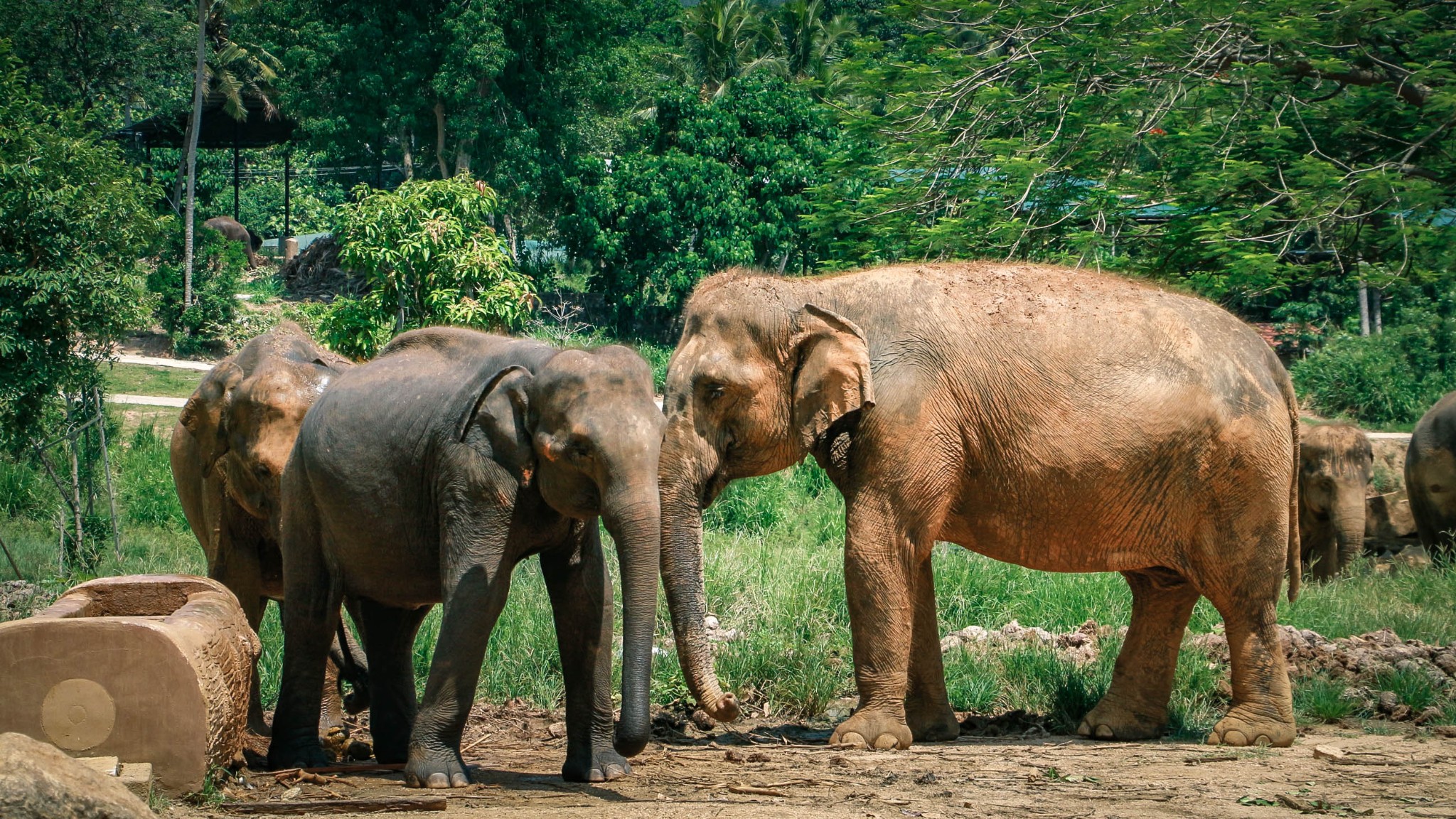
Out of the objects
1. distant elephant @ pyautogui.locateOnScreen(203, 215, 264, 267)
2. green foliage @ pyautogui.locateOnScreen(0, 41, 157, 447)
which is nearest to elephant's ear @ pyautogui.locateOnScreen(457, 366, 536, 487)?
green foliage @ pyautogui.locateOnScreen(0, 41, 157, 447)

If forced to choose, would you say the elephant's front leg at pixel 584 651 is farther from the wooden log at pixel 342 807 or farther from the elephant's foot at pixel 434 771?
the wooden log at pixel 342 807

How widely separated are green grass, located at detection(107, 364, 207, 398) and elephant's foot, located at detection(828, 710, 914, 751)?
18.0 meters

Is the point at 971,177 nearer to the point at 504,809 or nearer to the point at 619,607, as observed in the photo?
the point at 619,607

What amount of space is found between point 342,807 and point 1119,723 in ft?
13.3

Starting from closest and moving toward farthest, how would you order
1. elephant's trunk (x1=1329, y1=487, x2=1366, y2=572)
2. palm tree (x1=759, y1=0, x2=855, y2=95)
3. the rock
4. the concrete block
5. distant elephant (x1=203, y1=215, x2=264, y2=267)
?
the rock, the concrete block, elephant's trunk (x1=1329, y1=487, x2=1366, y2=572), distant elephant (x1=203, y1=215, x2=264, y2=267), palm tree (x1=759, y1=0, x2=855, y2=95)

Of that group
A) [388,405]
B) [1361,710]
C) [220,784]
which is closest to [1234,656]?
[1361,710]

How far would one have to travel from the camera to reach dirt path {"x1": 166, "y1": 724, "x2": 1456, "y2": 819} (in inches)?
214

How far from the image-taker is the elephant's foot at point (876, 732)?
6.84m

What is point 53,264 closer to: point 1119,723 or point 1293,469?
point 1119,723

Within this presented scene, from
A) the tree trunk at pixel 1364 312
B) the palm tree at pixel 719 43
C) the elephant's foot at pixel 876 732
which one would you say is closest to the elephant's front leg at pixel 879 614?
the elephant's foot at pixel 876 732

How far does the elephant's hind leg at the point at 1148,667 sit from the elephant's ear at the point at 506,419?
11.5 feet

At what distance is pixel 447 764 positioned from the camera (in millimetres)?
5754

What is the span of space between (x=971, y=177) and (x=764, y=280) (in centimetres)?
729

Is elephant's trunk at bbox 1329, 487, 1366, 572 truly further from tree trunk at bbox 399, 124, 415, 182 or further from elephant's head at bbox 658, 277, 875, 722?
tree trunk at bbox 399, 124, 415, 182
